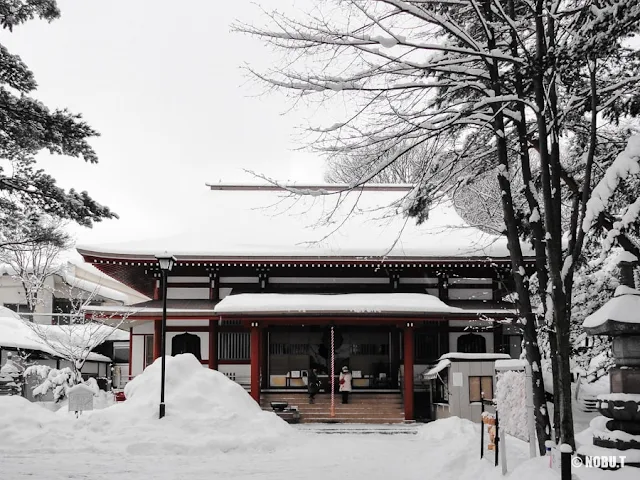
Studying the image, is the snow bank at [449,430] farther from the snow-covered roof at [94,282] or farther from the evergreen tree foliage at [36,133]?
the snow-covered roof at [94,282]

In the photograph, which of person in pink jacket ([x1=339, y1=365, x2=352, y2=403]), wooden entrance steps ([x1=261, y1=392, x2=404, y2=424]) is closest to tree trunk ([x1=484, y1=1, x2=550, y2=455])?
wooden entrance steps ([x1=261, y1=392, x2=404, y2=424])

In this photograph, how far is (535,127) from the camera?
10.5 metres

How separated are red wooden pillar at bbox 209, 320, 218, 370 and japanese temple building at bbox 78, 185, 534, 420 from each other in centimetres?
4

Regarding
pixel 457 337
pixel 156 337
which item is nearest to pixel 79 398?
pixel 156 337

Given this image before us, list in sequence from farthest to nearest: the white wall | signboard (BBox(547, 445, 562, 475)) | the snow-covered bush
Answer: the snow-covered bush < the white wall < signboard (BBox(547, 445, 562, 475))

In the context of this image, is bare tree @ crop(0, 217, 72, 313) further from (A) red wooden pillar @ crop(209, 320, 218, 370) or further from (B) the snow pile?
(B) the snow pile

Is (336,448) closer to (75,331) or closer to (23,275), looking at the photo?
(75,331)

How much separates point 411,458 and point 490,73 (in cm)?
753

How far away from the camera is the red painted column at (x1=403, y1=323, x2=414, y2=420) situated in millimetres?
20420

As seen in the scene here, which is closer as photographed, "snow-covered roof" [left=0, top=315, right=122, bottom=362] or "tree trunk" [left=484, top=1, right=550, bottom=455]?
"tree trunk" [left=484, top=1, right=550, bottom=455]

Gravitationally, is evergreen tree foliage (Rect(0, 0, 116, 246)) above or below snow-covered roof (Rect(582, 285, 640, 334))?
above

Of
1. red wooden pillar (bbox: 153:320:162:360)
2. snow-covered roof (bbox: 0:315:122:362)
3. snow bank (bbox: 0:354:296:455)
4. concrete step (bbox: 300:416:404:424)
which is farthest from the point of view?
snow-covered roof (bbox: 0:315:122:362)

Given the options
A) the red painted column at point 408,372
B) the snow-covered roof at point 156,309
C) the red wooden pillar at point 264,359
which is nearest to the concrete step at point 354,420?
the red painted column at point 408,372

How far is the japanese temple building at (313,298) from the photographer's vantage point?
70.7ft
